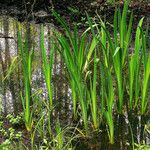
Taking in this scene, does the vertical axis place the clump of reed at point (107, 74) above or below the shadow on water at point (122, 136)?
above

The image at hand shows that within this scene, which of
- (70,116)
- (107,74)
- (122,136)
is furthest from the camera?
(70,116)

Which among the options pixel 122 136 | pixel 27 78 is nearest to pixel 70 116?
pixel 122 136

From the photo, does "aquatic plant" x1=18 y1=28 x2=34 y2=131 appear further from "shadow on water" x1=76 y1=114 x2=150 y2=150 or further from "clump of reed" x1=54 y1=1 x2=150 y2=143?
"shadow on water" x1=76 y1=114 x2=150 y2=150

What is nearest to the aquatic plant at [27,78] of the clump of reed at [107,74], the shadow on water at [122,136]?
the clump of reed at [107,74]

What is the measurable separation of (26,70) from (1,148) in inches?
26.4

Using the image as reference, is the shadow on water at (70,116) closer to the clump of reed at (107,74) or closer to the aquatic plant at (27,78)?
the clump of reed at (107,74)

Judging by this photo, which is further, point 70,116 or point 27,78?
point 70,116

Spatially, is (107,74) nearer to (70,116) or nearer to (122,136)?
(122,136)

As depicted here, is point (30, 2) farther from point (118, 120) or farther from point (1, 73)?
point (118, 120)

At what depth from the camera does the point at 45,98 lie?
372 centimetres

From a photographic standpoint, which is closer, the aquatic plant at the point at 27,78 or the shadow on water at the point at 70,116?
the aquatic plant at the point at 27,78

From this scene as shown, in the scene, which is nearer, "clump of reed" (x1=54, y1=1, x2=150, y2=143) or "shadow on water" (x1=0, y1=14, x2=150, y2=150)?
"clump of reed" (x1=54, y1=1, x2=150, y2=143)


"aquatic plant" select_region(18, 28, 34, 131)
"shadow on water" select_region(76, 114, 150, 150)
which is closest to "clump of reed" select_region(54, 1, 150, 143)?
"shadow on water" select_region(76, 114, 150, 150)

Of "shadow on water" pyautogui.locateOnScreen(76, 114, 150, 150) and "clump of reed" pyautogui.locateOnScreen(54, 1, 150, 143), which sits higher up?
"clump of reed" pyautogui.locateOnScreen(54, 1, 150, 143)
